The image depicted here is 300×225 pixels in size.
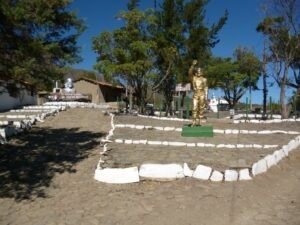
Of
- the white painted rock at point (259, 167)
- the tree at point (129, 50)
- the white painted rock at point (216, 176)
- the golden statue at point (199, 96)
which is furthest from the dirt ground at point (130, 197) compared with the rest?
the tree at point (129, 50)

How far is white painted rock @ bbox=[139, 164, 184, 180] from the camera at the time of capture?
33.4 feet

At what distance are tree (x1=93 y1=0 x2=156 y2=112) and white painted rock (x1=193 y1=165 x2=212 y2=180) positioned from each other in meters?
15.9

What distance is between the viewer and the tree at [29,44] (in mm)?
12070

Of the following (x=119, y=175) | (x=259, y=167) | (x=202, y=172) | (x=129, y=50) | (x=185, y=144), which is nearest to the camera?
(x=119, y=175)

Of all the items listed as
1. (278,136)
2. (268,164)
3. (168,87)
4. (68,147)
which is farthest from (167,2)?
(268,164)

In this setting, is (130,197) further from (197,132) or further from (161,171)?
(197,132)

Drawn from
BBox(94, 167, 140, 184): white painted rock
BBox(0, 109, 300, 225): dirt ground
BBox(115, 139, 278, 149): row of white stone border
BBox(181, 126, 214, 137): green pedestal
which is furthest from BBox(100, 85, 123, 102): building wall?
BBox(94, 167, 140, 184): white painted rock

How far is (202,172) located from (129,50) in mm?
17596

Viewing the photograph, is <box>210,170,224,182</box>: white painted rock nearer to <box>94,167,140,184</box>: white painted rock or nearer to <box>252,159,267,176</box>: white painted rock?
<box>252,159,267,176</box>: white painted rock

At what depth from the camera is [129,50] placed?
26.9 m

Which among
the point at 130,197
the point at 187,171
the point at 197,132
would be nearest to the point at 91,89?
the point at 197,132

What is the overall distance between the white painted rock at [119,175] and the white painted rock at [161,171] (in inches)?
7.8

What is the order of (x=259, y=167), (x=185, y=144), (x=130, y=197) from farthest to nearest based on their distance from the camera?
(x=185, y=144) < (x=259, y=167) < (x=130, y=197)

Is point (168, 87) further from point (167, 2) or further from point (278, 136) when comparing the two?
point (278, 136)
